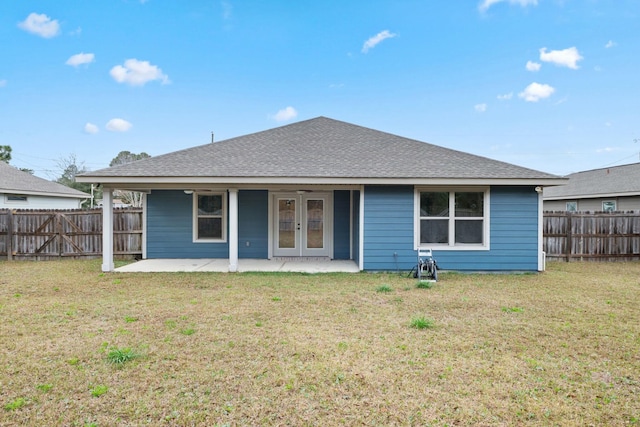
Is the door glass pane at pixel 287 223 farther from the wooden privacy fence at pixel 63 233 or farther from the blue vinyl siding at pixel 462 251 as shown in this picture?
the wooden privacy fence at pixel 63 233

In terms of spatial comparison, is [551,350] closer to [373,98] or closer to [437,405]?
[437,405]

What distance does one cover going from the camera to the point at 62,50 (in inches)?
640

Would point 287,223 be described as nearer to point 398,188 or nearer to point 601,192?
point 398,188

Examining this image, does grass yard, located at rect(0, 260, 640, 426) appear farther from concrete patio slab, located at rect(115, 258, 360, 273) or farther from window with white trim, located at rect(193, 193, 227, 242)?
window with white trim, located at rect(193, 193, 227, 242)

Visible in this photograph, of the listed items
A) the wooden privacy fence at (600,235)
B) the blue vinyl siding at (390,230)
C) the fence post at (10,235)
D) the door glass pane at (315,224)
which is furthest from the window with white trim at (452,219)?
the fence post at (10,235)

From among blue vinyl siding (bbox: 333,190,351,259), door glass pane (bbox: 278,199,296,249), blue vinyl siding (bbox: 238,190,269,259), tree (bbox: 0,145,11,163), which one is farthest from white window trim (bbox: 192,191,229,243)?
tree (bbox: 0,145,11,163)

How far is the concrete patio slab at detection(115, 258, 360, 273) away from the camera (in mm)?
8836

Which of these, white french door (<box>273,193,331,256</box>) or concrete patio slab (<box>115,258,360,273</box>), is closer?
concrete patio slab (<box>115,258,360,273</box>)

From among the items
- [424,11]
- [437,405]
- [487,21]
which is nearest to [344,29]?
[424,11]

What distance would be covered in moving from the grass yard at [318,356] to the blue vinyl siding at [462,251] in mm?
1955

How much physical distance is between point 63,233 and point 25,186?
8.14 m

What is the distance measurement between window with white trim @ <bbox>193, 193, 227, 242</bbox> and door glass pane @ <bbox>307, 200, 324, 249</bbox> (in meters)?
2.51

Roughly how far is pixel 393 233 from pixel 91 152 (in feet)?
144

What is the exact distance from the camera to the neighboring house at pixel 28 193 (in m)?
15.6
